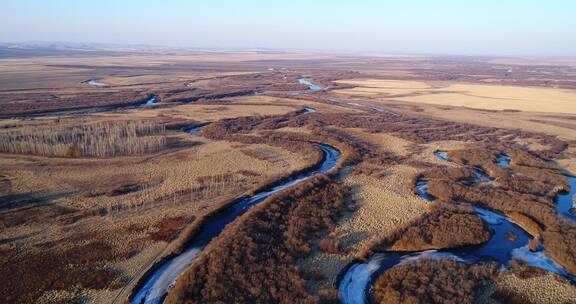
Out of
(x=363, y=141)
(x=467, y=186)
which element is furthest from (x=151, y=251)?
(x=363, y=141)

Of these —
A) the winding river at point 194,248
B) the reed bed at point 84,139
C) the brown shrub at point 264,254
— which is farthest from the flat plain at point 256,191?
the winding river at point 194,248

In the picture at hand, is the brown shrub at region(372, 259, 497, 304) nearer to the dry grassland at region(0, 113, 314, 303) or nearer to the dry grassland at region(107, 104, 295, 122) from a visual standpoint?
the dry grassland at region(0, 113, 314, 303)

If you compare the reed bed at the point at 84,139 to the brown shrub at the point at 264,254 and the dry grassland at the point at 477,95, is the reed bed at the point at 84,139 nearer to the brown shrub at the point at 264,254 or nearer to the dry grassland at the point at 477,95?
the brown shrub at the point at 264,254

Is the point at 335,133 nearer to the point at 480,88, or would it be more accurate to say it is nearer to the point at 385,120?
the point at 385,120

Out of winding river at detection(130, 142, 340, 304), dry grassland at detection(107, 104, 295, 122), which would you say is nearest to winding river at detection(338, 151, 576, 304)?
winding river at detection(130, 142, 340, 304)

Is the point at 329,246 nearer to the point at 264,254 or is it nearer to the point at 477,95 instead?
the point at 264,254
